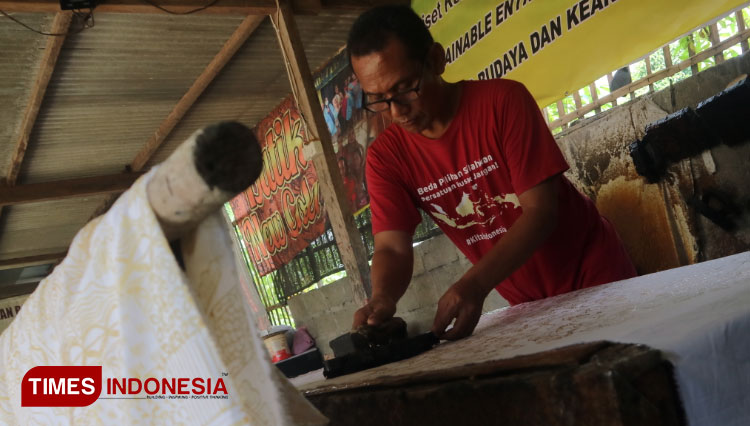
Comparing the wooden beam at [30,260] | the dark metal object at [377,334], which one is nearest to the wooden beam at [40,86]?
the dark metal object at [377,334]

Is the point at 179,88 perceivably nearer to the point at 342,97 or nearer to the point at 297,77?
the point at 342,97

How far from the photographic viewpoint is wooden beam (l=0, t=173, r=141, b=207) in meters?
7.80

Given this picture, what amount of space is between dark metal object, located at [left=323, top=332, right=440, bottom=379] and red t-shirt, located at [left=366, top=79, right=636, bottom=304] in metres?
0.67

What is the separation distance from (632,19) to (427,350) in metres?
2.33

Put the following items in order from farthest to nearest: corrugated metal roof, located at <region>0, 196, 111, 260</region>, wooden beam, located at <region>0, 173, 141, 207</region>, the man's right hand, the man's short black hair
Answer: corrugated metal roof, located at <region>0, 196, 111, 260</region>, wooden beam, located at <region>0, 173, 141, 207</region>, the man's short black hair, the man's right hand

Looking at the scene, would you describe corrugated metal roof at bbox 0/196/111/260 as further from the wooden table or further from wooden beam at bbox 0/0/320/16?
the wooden table

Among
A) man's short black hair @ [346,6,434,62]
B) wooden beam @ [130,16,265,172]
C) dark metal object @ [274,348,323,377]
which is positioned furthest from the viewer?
wooden beam @ [130,16,265,172]

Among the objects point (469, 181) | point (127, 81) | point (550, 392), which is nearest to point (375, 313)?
point (469, 181)

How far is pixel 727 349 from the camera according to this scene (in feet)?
2.96

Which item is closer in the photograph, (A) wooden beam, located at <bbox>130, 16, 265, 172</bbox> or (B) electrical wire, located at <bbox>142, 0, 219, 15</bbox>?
(B) electrical wire, located at <bbox>142, 0, 219, 15</bbox>

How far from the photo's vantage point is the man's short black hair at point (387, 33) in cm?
215

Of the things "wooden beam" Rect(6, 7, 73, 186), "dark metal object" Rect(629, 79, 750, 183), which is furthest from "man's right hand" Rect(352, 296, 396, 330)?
"wooden beam" Rect(6, 7, 73, 186)

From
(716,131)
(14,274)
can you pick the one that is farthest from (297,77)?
(14,274)

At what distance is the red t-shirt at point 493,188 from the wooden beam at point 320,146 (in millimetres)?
2474
